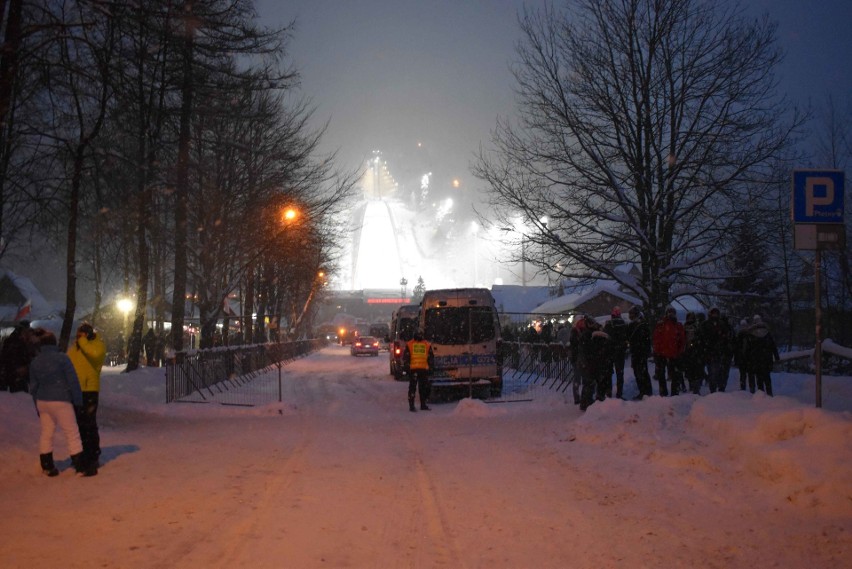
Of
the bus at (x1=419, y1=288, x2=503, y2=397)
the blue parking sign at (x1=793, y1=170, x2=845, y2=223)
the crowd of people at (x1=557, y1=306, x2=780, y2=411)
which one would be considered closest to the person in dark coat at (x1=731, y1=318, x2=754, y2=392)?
the crowd of people at (x1=557, y1=306, x2=780, y2=411)

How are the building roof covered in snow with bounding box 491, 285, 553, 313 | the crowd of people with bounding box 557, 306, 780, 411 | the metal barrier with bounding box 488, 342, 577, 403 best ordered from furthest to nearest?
the building roof covered in snow with bounding box 491, 285, 553, 313 < the metal barrier with bounding box 488, 342, 577, 403 < the crowd of people with bounding box 557, 306, 780, 411

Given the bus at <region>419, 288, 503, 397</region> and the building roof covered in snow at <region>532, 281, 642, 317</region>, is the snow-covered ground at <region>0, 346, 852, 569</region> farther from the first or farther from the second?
the building roof covered in snow at <region>532, 281, 642, 317</region>

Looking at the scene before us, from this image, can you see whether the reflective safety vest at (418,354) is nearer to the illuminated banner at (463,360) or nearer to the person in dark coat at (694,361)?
the illuminated banner at (463,360)

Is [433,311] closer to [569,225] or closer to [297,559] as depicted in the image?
[569,225]

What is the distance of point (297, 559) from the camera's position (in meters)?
5.91

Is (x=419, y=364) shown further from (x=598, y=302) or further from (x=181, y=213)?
(x=598, y=302)

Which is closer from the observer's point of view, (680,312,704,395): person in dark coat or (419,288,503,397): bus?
(680,312,704,395): person in dark coat

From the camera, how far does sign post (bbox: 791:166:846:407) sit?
31.1 feet

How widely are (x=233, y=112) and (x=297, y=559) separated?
786 inches

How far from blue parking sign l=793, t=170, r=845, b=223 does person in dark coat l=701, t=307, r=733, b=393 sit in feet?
23.6

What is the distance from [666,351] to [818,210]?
21.5 feet

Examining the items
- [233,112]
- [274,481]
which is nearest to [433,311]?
[233,112]

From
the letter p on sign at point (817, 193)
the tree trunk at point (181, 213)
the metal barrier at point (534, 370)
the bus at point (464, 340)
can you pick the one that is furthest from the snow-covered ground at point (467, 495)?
the tree trunk at point (181, 213)

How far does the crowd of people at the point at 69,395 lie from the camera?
30.5ft
